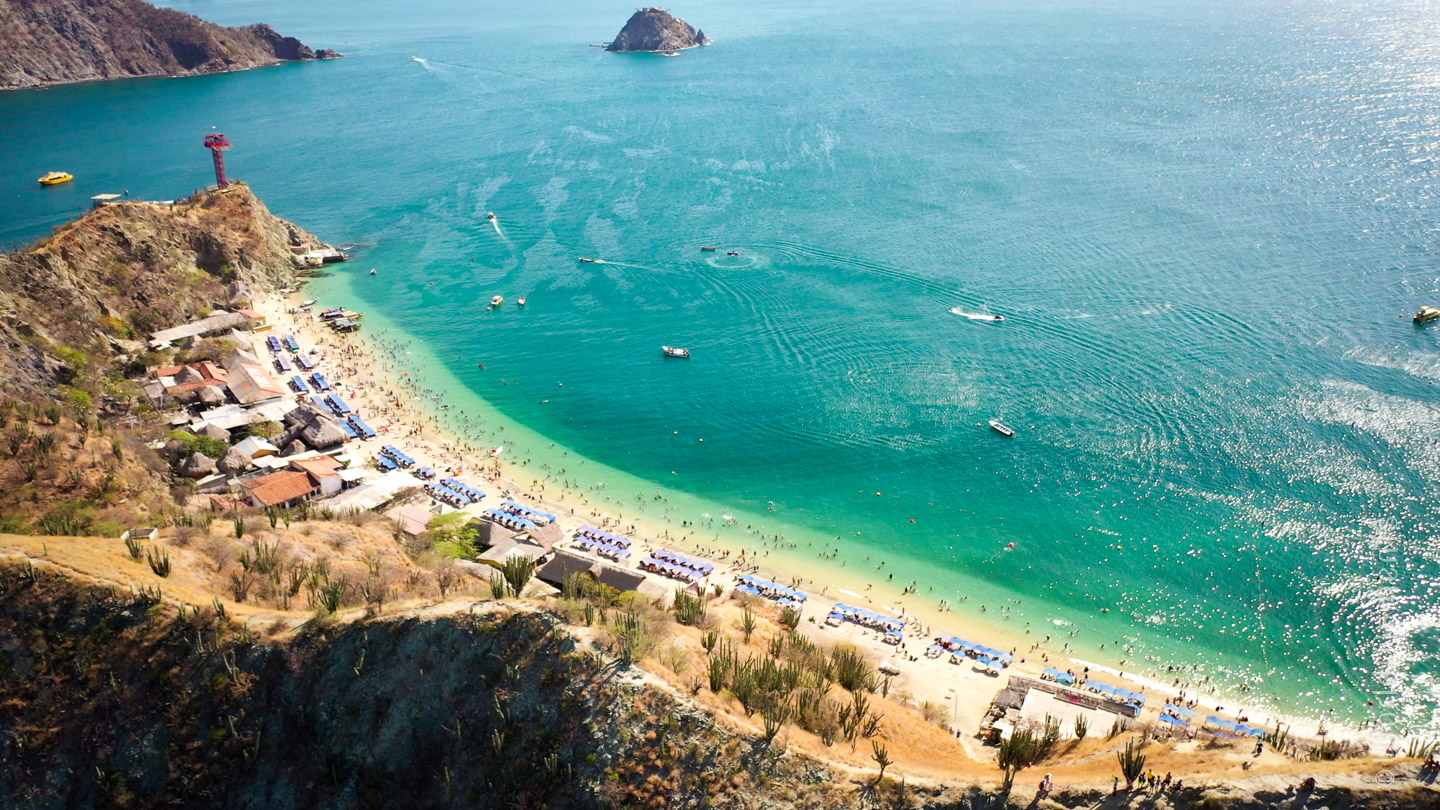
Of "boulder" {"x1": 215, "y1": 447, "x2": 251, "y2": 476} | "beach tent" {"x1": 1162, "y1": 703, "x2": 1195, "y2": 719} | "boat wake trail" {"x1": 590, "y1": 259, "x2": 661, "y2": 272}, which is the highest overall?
"boat wake trail" {"x1": 590, "y1": 259, "x2": 661, "y2": 272}

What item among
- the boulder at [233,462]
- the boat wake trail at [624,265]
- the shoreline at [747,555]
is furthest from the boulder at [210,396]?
the boat wake trail at [624,265]

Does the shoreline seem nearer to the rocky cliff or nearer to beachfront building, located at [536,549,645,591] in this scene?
beachfront building, located at [536,549,645,591]

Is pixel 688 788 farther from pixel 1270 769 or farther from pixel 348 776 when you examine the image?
pixel 1270 769

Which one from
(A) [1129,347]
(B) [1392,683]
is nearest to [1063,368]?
(A) [1129,347]

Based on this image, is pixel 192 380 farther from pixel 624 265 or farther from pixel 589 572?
pixel 624 265

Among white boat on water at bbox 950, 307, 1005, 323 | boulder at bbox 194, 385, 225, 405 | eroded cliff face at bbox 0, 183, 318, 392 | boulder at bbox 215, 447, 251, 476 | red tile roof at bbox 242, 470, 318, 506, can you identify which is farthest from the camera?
white boat on water at bbox 950, 307, 1005, 323

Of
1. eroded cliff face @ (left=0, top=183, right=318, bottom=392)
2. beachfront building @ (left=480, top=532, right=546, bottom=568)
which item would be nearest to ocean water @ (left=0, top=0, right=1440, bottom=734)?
eroded cliff face @ (left=0, top=183, right=318, bottom=392)

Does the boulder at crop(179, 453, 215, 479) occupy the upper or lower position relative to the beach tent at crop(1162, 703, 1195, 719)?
upper
